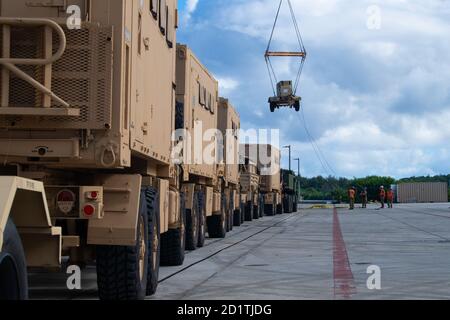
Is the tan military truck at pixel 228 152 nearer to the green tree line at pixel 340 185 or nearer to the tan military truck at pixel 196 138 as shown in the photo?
the tan military truck at pixel 196 138

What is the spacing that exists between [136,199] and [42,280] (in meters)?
3.76

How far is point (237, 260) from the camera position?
14.1m

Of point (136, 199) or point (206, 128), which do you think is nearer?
point (136, 199)

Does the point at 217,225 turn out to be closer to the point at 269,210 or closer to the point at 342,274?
the point at 342,274

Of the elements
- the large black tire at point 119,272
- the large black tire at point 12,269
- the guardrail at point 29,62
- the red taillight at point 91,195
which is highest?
the guardrail at point 29,62

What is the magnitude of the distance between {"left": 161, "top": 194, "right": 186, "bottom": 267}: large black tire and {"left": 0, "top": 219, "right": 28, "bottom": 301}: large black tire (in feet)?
25.8

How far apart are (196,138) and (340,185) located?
438 feet

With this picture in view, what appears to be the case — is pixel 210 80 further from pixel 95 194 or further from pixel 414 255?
pixel 95 194

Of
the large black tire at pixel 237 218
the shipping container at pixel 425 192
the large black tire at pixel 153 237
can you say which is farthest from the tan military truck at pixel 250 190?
the shipping container at pixel 425 192

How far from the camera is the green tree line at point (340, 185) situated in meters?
106

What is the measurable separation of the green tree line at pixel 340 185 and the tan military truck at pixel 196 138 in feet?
219

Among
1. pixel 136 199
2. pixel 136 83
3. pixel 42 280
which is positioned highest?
pixel 136 83

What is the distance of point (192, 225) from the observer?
50.5 ft

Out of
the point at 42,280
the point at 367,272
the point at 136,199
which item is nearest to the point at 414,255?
the point at 367,272
